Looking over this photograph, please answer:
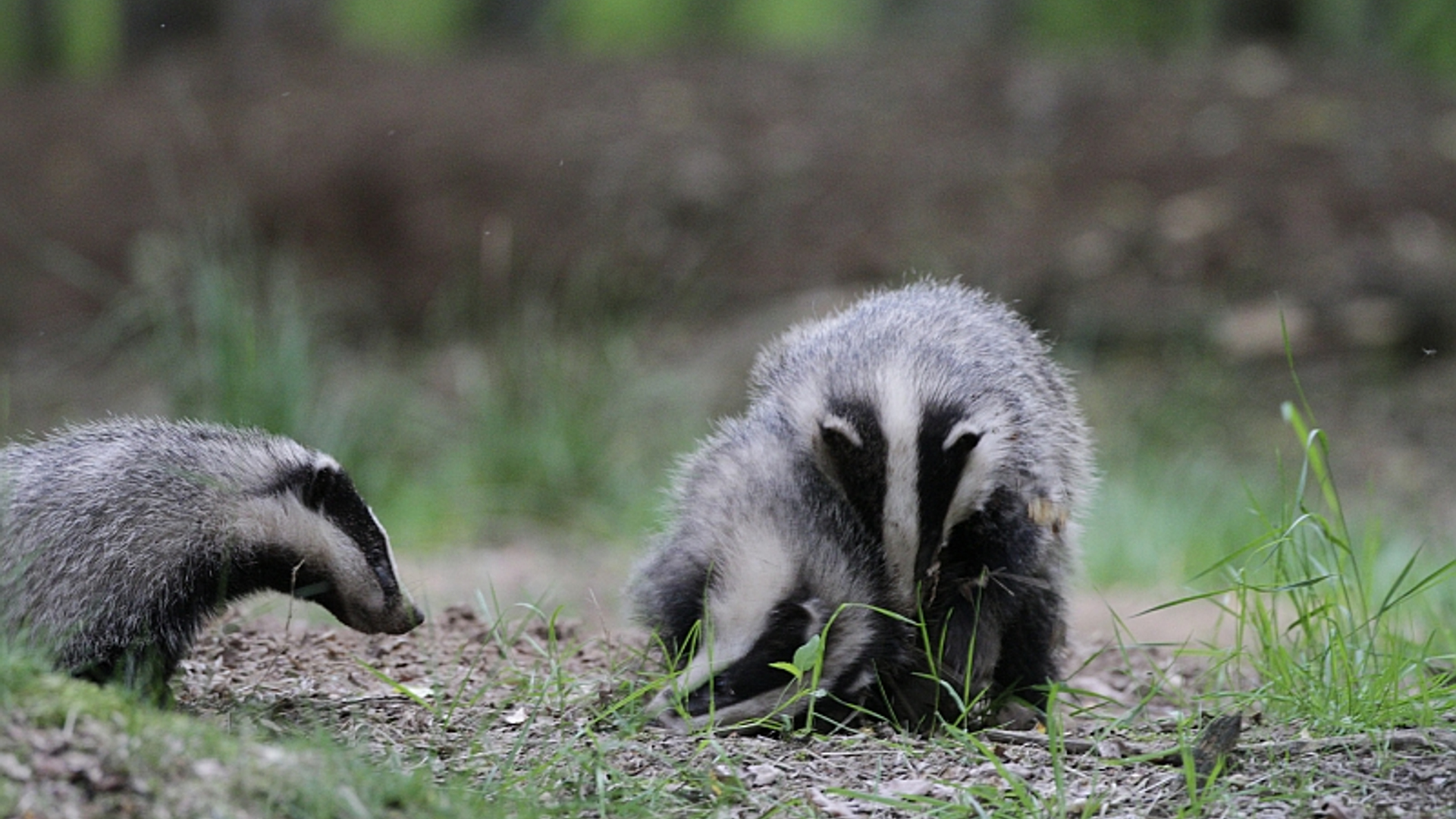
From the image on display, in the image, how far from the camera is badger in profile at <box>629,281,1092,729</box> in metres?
3.73

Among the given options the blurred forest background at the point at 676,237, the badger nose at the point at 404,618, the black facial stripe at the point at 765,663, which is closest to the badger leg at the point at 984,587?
the black facial stripe at the point at 765,663

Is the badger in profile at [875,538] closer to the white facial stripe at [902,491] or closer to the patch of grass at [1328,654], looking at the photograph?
the white facial stripe at [902,491]

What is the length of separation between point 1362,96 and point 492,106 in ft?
23.8

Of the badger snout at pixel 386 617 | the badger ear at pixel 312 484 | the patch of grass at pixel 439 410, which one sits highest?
the patch of grass at pixel 439 410

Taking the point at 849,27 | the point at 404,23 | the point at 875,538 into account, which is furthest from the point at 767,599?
the point at 849,27

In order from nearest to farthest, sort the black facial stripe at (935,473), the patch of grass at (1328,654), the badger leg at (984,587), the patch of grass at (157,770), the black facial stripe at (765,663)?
the patch of grass at (157,770) < the patch of grass at (1328,654) < the black facial stripe at (765,663) < the black facial stripe at (935,473) < the badger leg at (984,587)

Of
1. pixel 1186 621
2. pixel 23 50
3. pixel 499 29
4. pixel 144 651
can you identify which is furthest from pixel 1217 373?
pixel 23 50

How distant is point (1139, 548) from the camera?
22.3 feet

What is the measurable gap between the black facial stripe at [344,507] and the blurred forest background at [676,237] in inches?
116

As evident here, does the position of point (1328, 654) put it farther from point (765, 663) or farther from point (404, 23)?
point (404, 23)

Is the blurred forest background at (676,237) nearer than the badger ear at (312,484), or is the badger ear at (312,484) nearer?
the badger ear at (312,484)

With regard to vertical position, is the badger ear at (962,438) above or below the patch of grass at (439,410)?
below

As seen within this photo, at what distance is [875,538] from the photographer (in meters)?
3.84

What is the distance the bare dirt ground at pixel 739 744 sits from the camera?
312cm
